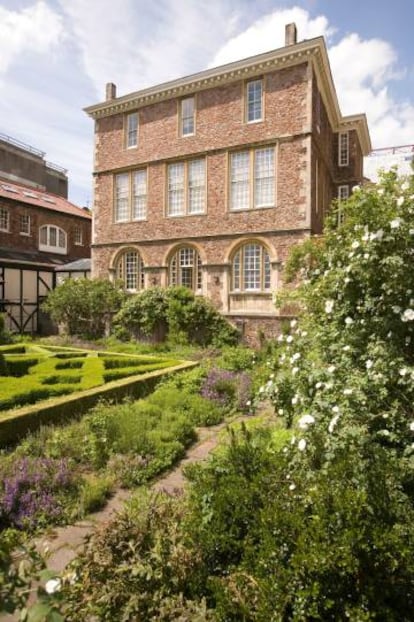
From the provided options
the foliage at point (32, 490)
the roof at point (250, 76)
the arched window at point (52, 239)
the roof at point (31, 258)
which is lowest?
the foliage at point (32, 490)

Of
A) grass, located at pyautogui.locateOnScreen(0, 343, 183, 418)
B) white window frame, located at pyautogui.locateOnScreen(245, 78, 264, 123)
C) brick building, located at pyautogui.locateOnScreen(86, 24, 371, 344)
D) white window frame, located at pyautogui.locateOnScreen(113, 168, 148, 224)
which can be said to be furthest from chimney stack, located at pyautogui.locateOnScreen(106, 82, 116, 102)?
grass, located at pyautogui.locateOnScreen(0, 343, 183, 418)

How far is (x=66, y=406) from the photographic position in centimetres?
728

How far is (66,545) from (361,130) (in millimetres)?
24215

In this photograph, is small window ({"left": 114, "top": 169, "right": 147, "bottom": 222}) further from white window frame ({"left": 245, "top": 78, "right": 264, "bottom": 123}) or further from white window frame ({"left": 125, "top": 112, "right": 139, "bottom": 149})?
white window frame ({"left": 245, "top": 78, "right": 264, "bottom": 123})

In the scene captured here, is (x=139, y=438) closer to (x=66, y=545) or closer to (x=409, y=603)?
(x=66, y=545)

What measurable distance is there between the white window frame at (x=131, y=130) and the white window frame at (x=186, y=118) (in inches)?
107

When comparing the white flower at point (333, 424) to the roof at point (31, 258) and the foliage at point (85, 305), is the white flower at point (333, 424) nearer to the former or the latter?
the foliage at point (85, 305)

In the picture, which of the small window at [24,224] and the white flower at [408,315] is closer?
the white flower at [408,315]

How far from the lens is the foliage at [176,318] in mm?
17125

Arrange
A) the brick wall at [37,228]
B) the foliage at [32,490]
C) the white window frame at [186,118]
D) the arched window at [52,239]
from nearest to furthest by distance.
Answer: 1. the foliage at [32,490]
2. the white window frame at [186,118]
3. the brick wall at [37,228]
4. the arched window at [52,239]

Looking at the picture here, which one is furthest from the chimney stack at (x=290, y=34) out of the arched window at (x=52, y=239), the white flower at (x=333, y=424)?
the arched window at (x=52, y=239)

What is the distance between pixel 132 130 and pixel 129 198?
356cm

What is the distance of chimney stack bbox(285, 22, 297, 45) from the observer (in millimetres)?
16797

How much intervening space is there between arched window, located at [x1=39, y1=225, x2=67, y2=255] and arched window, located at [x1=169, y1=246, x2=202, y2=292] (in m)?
13.4
